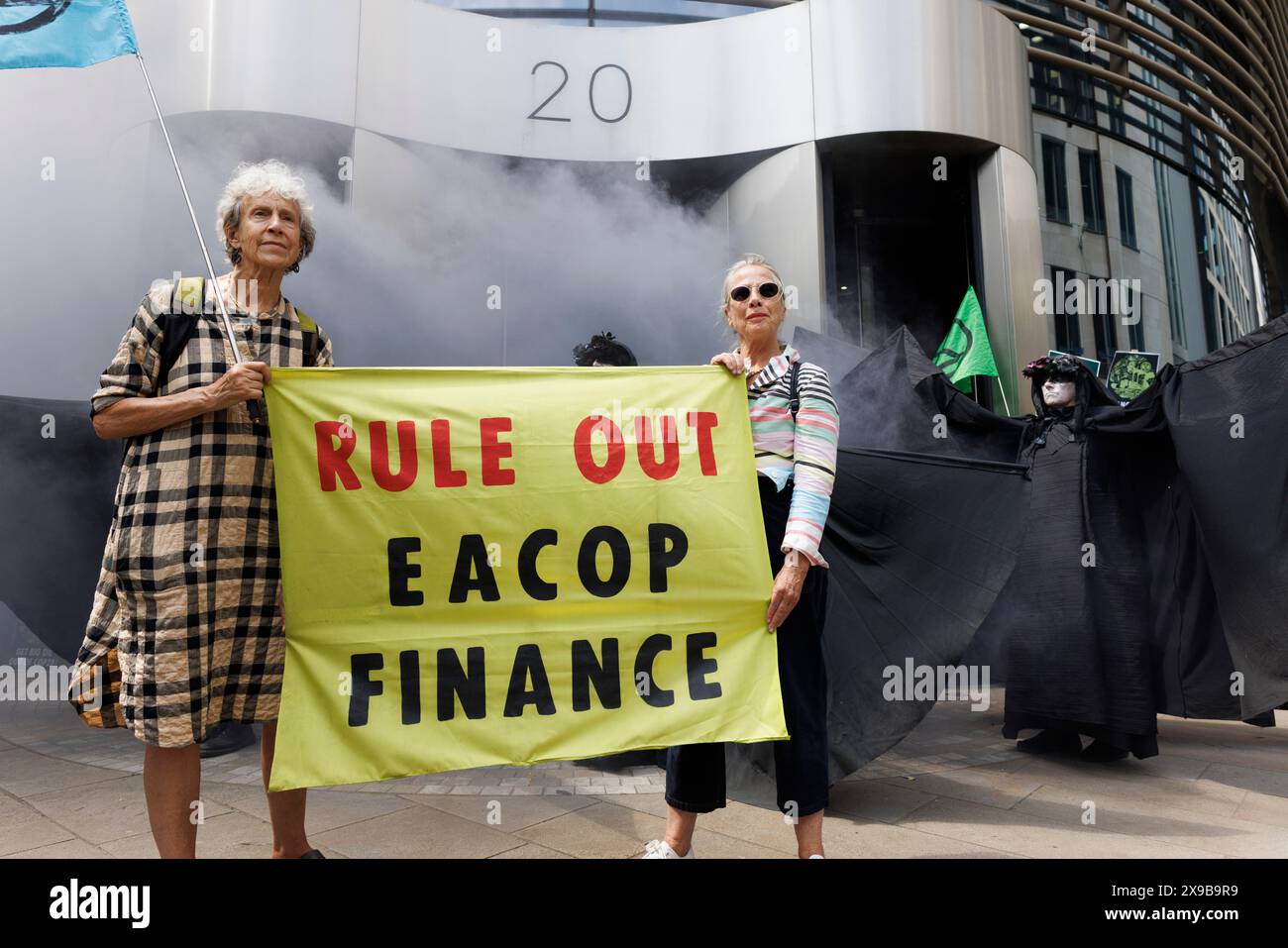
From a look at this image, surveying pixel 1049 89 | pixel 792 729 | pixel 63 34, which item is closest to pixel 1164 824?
pixel 792 729

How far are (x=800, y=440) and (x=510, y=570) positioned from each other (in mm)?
809

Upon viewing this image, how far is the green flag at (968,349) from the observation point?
7051 mm

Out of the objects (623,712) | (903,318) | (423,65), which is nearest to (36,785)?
(623,712)

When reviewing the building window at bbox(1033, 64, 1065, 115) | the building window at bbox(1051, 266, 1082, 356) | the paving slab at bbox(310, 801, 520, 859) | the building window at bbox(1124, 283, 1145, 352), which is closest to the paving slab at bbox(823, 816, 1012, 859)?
the paving slab at bbox(310, 801, 520, 859)

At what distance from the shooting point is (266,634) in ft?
6.15

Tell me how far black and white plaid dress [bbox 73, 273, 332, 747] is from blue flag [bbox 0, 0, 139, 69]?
2.84 ft

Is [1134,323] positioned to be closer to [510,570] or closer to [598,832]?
[598,832]

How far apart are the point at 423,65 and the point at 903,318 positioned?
6.65 meters

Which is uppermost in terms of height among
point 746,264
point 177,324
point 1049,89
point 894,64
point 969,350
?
point 1049,89

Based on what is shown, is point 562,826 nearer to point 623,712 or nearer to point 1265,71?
point 623,712

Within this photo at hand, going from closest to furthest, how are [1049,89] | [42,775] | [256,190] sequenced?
[256,190] → [42,775] → [1049,89]

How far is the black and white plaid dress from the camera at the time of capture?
1.70 metres

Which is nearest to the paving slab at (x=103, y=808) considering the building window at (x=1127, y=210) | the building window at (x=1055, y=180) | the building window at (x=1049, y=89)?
the building window at (x=1055, y=180)

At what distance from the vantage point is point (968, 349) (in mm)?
7191
